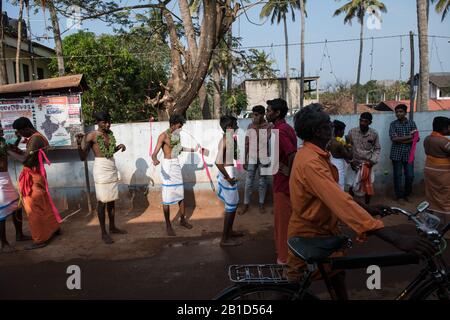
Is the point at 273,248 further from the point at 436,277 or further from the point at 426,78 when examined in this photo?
the point at 426,78

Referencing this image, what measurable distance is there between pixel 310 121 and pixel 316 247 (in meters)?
0.71

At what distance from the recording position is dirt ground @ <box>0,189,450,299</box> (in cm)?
353

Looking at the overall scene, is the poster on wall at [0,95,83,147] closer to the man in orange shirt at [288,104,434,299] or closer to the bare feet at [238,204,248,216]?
the bare feet at [238,204,248,216]

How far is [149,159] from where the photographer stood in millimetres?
6746

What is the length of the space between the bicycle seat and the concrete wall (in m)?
4.64

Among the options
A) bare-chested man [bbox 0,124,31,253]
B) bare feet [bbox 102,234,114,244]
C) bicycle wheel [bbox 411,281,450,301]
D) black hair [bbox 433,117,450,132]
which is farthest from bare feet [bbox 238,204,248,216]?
bicycle wheel [bbox 411,281,450,301]

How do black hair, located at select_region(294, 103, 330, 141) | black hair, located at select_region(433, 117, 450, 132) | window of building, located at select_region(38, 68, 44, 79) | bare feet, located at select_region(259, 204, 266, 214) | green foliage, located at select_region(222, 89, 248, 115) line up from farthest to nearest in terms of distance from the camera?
window of building, located at select_region(38, 68, 44, 79) < green foliage, located at select_region(222, 89, 248, 115) < bare feet, located at select_region(259, 204, 266, 214) < black hair, located at select_region(433, 117, 450, 132) < black hair, located at select_region(294, 103, 330, 141)

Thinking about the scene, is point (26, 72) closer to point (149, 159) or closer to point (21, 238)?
point (149, 159)

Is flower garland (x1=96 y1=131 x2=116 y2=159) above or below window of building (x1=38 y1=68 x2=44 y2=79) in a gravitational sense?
below

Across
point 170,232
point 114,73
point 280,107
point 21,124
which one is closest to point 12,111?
point 21,124

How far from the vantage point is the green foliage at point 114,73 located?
1312 centimetres

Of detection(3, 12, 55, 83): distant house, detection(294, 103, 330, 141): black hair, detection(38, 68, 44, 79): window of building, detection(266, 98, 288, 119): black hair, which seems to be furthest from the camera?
detection(38, 68, 44, 79): window of building
